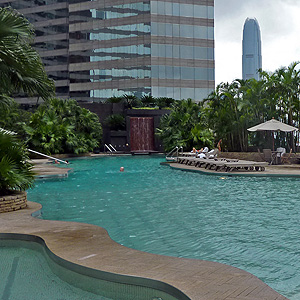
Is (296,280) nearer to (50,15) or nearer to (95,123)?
(95,123)

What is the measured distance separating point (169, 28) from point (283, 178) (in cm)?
4566

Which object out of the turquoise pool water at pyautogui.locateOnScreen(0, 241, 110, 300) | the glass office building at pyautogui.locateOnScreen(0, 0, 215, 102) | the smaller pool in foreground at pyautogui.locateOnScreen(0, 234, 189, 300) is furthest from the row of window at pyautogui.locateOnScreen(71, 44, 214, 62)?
the smaller pool in foreground at pyautogui.locateOnScreen(0, 234, 189, 300)

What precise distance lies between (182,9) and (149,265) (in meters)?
58.4

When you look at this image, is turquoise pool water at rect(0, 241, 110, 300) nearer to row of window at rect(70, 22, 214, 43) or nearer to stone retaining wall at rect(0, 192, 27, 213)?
stone retaining wall at rect(0, 192, 27, 213)

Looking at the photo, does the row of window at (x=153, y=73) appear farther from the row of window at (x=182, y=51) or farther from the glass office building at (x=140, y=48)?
the row of window at (x=182, y=51)

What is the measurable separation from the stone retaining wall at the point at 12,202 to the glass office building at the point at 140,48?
48.4 meters

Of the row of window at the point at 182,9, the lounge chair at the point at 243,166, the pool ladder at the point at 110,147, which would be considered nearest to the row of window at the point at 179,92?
the row of window at the point at 182,9

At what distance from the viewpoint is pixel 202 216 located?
30.0 ft

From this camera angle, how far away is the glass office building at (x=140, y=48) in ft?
188

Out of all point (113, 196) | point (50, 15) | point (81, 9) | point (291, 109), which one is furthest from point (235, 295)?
point (50, 15)

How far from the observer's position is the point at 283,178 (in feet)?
53.6

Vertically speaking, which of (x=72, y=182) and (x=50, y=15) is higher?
(x=50, y=15)

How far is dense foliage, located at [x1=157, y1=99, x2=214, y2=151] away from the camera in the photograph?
3509 centimetres

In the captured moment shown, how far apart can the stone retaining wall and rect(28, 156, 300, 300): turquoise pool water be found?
71 centimetres
